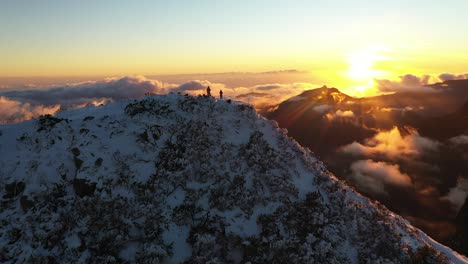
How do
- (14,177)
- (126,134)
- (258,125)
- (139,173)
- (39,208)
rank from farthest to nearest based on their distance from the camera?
1. (258,125)
2. (126,134)
3. (139,173)
4. (14,177)
5. (39,208)

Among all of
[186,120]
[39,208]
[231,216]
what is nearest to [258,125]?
[186,120]

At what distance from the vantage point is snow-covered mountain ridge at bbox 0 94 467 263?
28.5 metres

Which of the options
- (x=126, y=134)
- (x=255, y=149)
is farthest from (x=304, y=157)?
(x=126, y=134)

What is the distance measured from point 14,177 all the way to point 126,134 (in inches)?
409

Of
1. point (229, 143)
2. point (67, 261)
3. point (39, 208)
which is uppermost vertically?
point (229, 143)

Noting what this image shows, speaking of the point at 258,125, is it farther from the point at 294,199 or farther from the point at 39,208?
the point at 39,208

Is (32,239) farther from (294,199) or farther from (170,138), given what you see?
(294,199)

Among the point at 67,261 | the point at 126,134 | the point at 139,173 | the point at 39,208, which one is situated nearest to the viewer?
the point at 67,261

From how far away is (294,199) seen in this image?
35.2 metres

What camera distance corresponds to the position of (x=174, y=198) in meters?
32.7

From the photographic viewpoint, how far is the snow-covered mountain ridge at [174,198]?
1124 inches

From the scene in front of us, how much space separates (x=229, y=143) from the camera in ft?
128

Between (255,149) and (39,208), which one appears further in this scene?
(255,149)

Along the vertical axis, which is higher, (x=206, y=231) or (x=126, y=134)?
(x=126, y=134)
